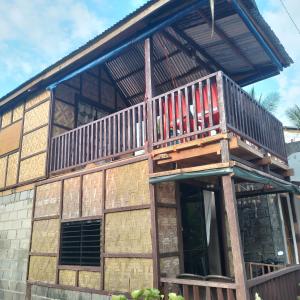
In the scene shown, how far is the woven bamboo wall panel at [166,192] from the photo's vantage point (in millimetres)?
5619

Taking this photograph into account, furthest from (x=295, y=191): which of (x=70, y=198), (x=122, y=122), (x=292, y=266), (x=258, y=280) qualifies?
(x=70, y=198)

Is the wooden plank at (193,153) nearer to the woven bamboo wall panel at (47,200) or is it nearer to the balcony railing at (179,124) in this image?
the balcony railing at (179,124)

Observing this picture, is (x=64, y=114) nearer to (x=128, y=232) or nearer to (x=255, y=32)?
(x=128, y=232)

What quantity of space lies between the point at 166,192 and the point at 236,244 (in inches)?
72.1

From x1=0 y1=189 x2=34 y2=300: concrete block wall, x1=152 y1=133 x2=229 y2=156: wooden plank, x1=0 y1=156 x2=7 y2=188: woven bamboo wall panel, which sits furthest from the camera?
x1=0 y1=156 x2=7 y2=188: woven bamboo wall panel

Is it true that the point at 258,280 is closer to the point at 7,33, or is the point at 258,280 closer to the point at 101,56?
the point at 101,56

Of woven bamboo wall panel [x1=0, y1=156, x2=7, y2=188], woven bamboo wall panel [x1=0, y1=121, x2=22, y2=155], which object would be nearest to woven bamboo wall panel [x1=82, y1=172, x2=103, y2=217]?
woven bamboo wall panel [x1=0, y1=121, x2=22, y2=155]

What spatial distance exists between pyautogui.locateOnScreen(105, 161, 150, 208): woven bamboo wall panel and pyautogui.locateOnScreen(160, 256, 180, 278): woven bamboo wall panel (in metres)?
1.07

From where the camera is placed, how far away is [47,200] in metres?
7.92

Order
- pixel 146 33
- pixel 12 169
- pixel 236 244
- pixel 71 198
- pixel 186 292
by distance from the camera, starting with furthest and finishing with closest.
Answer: pixel 12 169 → pixel 71 198 → pixel 146 33 → pixel 186 292 → pixel 236 244

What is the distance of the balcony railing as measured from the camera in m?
5.14

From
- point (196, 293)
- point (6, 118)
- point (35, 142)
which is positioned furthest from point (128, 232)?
point (6, 118)

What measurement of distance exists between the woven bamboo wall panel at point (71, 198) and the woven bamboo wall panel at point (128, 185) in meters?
1.11

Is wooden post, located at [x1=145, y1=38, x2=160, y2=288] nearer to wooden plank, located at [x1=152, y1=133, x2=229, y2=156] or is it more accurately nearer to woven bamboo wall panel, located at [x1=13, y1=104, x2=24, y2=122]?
wooden plank, located at [x1=152, y1=133, x2=229, y2=156]
